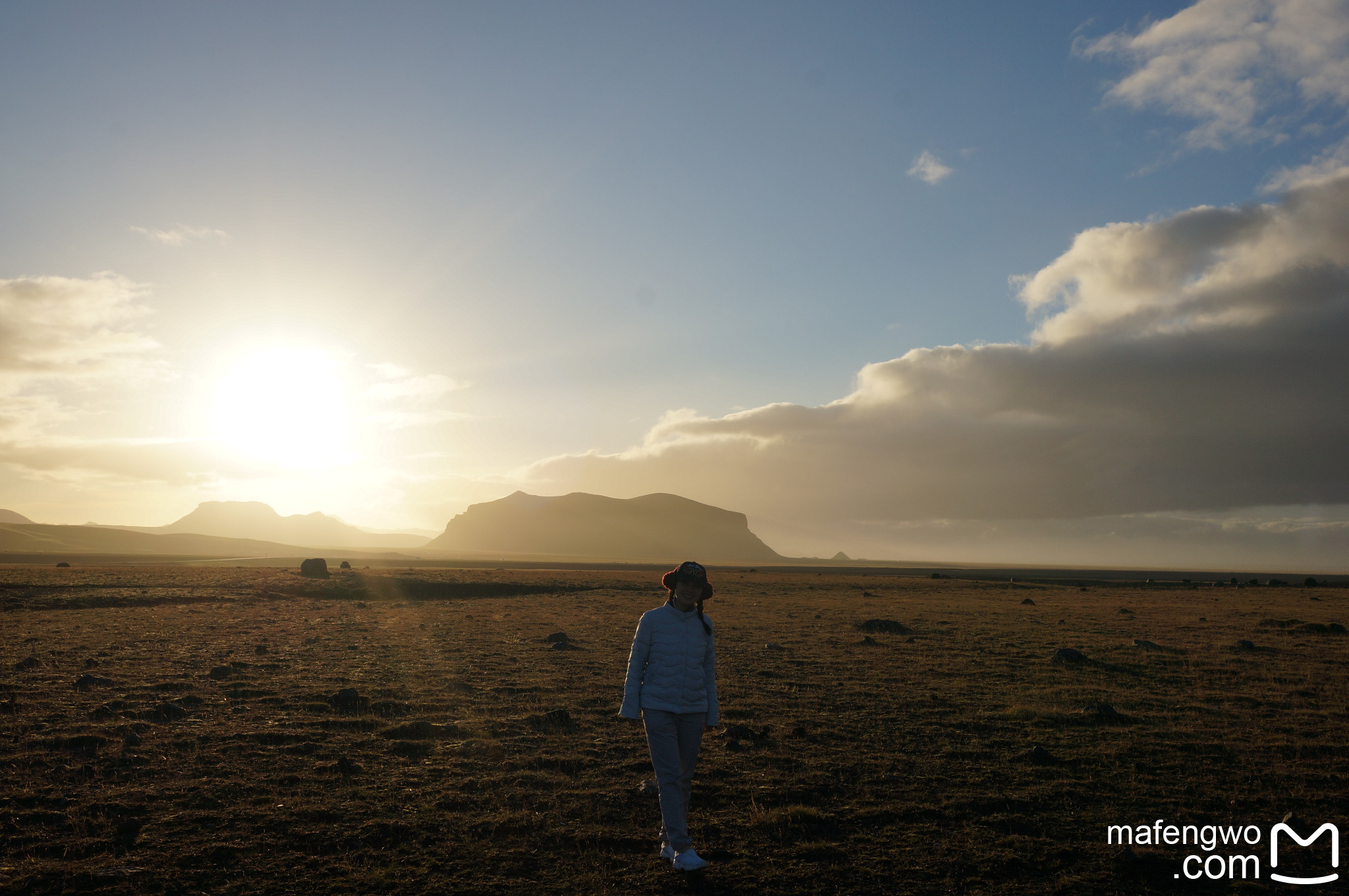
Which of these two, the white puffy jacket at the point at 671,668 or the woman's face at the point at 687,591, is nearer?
the white puffy jacket at the point at 671,668

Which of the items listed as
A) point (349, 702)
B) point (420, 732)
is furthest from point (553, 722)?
point (349, 702)

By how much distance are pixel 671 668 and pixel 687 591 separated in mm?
825

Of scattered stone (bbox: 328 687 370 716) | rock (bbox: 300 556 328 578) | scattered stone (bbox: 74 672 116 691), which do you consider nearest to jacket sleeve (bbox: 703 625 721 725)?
scattered stone (bbox: 328 687 370 716)

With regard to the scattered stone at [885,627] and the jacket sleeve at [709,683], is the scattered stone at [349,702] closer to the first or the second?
the jacket sleeve at [709,683]

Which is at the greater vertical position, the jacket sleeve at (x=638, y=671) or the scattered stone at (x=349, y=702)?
the jacket sleeve at (x=638, y=671)

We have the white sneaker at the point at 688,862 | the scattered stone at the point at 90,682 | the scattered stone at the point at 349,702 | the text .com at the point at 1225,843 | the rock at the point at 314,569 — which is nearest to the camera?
the white sneaker at the point at 688,862

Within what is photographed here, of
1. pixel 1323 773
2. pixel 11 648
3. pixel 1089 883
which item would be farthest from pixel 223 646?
pixel 1323 773

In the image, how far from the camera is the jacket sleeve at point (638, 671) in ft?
26.1

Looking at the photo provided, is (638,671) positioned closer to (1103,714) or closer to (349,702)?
(349,702)

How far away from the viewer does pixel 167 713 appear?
14.5 metres

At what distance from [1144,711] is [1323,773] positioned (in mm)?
4649

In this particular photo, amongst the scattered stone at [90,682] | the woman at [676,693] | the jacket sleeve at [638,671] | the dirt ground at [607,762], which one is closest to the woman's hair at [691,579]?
the woman at [676,693]

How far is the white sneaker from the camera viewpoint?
7754 millimetres

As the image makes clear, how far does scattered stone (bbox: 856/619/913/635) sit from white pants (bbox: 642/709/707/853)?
78.7ft
